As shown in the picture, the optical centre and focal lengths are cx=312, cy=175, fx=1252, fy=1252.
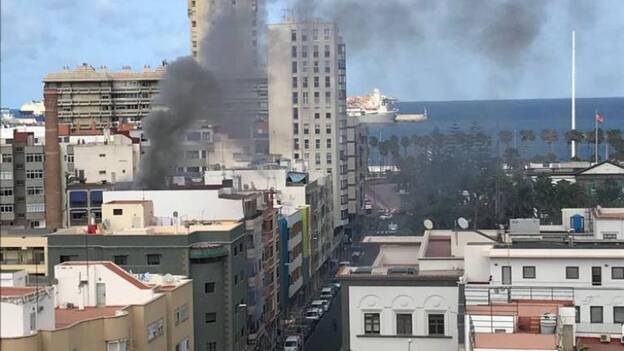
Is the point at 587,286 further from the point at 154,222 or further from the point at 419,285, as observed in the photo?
the point at 154,222

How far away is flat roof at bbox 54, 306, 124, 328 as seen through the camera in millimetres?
13871

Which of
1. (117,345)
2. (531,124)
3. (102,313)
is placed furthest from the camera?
(531,124)

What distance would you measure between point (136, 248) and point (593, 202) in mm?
17124

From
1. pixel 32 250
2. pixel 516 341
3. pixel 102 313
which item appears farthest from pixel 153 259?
pixel 516 341

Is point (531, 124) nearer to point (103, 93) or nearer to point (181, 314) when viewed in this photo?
point (103, 93)

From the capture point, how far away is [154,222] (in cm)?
2467

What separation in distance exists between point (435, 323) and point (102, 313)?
4.63 meters

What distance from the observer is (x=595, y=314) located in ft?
52.1

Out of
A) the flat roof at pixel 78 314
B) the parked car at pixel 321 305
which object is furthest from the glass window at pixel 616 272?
the parked car at pixel 321 305

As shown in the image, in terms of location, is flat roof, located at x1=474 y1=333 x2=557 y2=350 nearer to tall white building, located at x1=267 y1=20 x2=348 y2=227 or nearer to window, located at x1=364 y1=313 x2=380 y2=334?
window, located at x1=364 y1=313 x2=380 y2=334

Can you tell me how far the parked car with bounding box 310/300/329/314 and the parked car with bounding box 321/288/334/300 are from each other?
846 mm

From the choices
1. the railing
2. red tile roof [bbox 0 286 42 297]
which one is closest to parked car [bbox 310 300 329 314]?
the railing

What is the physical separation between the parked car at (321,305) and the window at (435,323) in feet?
56.3

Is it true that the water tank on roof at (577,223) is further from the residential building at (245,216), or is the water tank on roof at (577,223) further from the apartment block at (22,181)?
the apartment block at (22,181)
